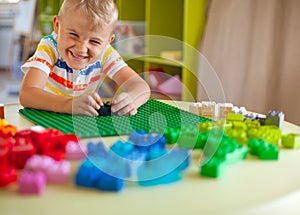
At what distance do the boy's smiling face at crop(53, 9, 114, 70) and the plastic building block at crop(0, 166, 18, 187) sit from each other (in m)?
0.50

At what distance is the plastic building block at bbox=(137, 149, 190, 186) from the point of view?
1.87 ft

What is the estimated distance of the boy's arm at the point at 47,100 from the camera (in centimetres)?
92

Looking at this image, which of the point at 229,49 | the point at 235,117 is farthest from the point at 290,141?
the point at 229,49

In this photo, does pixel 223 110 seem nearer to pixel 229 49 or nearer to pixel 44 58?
pixel 44 58

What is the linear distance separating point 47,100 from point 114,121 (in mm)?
208

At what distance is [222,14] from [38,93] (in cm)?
129

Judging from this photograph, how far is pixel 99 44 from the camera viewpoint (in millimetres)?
1034

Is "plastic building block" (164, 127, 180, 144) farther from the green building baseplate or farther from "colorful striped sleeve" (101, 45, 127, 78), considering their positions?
"colorful striped sleeve" (101, 45, 127, 78)

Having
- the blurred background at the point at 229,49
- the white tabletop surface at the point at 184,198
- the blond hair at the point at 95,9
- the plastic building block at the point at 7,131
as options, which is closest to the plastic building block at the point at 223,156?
the white tabletop surface at the point at 184,198

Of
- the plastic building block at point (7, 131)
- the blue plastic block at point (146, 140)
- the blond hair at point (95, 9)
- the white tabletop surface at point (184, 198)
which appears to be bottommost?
the white tabletop surface at point (184, 198)

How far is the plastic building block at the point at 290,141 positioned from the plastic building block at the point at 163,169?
215 millimetres

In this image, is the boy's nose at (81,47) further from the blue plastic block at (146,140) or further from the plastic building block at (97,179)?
the plastic building block at (97,179)

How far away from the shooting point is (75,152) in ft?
2.15

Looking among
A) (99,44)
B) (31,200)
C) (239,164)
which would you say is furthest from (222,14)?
(31,200)
